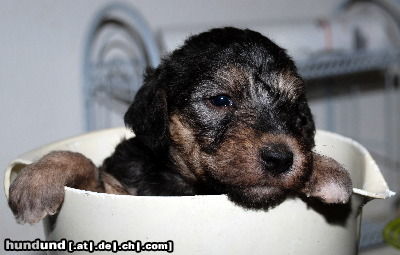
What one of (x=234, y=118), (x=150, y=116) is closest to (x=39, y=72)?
(x=150, y=116)

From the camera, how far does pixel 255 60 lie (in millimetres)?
1571

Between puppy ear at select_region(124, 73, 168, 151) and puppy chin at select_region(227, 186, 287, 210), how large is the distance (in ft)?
1.16

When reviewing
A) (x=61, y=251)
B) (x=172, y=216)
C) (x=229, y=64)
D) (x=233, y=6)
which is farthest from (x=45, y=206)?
(x=233, y=6)

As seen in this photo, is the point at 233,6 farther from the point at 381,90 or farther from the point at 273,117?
the point at 273,117

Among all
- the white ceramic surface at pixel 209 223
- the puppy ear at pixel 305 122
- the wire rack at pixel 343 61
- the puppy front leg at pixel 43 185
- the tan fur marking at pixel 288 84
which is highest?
the wire rack at pixel 343 61

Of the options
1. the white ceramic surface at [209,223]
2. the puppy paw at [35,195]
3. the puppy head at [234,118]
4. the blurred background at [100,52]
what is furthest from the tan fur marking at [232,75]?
the blurred background at [100,52]

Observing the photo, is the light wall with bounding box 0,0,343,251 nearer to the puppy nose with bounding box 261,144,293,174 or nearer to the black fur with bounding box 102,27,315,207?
the black fur with bounding box 102,27,315,207

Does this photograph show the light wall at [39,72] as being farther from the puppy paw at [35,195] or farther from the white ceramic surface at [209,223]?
the white ceramic surface at [209,223]

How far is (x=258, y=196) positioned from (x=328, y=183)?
0.22 metres

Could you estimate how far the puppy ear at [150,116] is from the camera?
1.60 m

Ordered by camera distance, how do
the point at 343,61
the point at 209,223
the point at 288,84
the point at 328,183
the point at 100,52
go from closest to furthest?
the point at 209,223 → the point at 328,183 → the point at 288,84 → the point at 343,61 → the point at 100,52

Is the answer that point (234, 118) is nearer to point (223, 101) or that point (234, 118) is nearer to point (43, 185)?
point (223, 101)

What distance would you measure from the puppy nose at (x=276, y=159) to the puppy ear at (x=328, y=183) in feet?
0.29

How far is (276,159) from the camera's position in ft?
4.25
